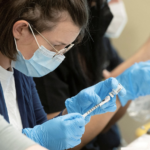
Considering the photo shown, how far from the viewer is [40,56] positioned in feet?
2.46

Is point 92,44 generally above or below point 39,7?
below

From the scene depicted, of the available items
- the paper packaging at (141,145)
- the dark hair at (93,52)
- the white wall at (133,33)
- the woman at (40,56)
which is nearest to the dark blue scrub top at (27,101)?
the woman at (40,56)

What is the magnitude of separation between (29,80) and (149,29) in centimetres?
115

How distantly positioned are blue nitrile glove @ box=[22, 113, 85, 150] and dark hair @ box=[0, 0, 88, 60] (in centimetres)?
28

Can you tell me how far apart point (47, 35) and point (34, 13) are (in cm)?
9

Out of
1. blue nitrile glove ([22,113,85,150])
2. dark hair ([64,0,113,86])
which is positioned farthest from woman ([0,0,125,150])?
dark hair ([64,0,113,86])

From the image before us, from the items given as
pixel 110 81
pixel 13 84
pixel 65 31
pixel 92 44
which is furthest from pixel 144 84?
pixel 13 84

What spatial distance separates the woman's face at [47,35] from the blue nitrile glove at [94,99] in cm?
21

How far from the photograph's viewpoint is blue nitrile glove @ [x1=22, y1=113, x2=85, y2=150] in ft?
2.13

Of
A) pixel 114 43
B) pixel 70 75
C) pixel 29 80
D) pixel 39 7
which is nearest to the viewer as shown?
pixel 39 7

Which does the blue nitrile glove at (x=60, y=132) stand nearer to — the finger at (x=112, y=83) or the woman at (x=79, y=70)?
the finger at (x=112, y=83)

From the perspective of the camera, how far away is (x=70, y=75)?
1.14 m

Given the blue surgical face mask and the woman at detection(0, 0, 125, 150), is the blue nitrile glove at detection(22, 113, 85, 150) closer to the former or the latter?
the woman at detection(0, 0, 125, 150)

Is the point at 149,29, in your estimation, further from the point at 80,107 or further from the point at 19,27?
the point at 19,27
